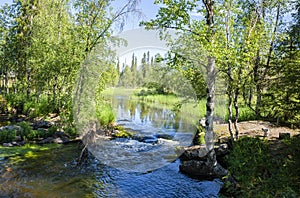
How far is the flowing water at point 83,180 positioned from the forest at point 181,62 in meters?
1.59

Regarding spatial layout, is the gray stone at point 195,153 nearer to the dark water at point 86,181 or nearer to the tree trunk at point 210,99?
the dark water at point 86,181

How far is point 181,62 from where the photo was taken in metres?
8.55

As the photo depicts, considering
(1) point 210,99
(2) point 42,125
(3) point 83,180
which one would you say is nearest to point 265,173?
(1) point 210,99

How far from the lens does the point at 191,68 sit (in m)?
8.95

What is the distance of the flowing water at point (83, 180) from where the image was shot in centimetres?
716

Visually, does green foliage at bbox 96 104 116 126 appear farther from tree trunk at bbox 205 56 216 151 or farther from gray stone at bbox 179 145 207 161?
tree trunk at bbox 205 56 216 151

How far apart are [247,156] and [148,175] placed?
4.36 m

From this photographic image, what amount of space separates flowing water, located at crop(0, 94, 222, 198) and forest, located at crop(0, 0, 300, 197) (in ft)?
5.23

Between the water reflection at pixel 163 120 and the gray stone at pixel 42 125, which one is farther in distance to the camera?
the water reflection at pixel 163 120

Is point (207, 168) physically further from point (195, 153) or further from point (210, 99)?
point (210, 99)

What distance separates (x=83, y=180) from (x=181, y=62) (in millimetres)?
5035

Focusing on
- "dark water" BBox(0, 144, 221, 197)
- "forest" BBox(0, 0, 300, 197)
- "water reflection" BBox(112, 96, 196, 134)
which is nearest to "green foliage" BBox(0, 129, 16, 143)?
"forest" BBox(0, 0, 300, 197)

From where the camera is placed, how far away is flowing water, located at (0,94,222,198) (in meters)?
7.16

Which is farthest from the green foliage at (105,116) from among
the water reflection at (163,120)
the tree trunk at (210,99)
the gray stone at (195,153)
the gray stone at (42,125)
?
the tree trunk at (210,99)
